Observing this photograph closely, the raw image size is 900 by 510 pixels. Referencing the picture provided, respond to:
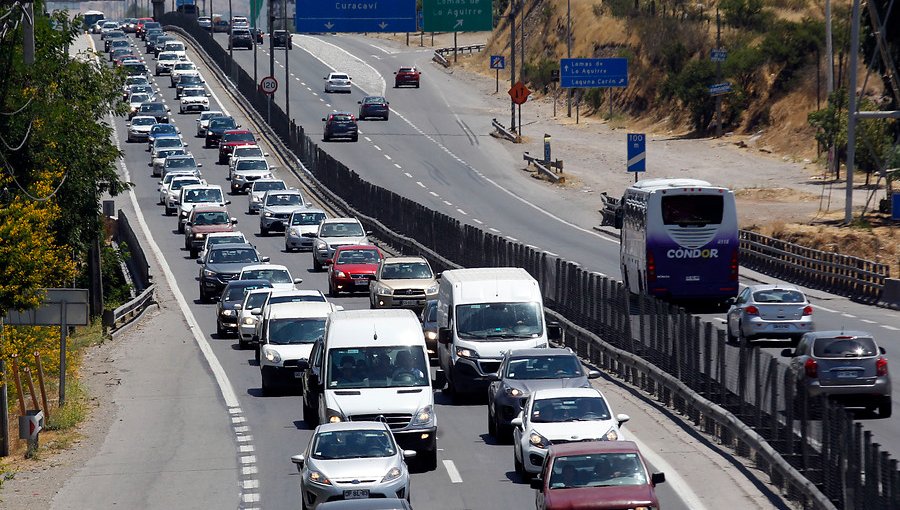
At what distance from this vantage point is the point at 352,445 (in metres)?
19.3

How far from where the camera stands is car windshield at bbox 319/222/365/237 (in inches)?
2023

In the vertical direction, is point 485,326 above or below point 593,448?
below

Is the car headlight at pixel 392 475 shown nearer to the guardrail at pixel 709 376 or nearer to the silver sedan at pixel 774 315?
the guardrail at pixel 709 376

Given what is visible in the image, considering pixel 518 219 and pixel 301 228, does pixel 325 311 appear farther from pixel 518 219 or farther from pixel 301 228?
pixel 518 219

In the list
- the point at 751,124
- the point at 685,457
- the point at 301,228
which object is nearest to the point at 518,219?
the point at 301,228

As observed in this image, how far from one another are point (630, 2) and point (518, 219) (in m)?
62.2

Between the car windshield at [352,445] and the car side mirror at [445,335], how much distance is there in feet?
27.9

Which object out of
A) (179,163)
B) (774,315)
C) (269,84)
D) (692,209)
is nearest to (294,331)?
(774,315)

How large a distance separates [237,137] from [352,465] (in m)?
65.4

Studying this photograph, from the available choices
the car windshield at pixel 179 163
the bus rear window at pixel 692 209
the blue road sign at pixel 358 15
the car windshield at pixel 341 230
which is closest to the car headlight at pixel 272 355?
the bus rear window at pixel 692 209

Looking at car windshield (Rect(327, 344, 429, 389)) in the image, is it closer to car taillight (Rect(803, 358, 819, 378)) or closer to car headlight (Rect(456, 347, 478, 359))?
car headlight (Rect(456, 347, 478, 359))

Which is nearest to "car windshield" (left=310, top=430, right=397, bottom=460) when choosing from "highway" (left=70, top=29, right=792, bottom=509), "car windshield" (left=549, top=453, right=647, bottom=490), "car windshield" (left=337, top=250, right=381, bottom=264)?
"highway" (left=70, top=29, right=792, bottom=509)

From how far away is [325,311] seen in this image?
31.4 meters

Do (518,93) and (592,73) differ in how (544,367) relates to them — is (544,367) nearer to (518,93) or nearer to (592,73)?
(518,93)
